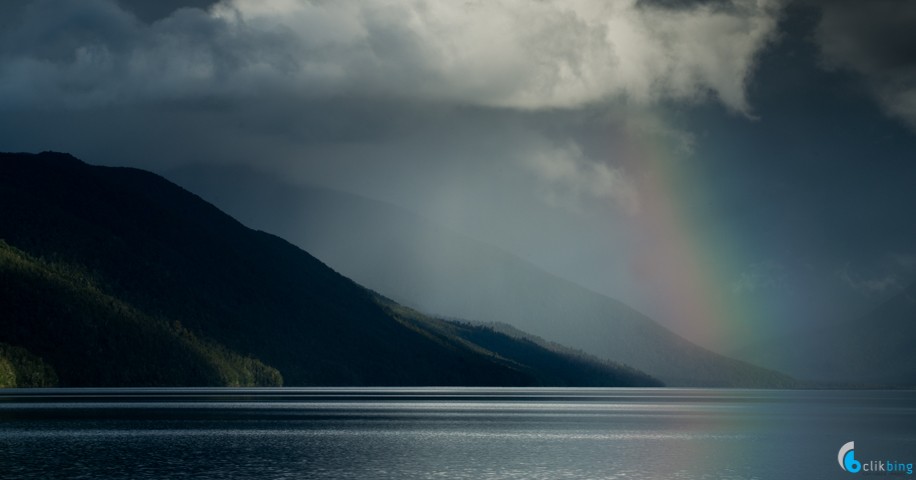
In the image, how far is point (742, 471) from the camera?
81.3m

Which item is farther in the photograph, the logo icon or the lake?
the logo icon

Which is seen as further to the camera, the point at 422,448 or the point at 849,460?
the point at 422,448

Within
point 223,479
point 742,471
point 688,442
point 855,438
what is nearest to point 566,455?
point 742,471

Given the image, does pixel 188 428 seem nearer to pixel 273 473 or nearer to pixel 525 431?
pixel 525 431

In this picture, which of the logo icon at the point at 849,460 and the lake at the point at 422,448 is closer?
the lake at the point at 422,448

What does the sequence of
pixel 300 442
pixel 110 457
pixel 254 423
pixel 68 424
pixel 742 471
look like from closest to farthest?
1. pixel 742 471
2. pixel 110 457
3. pixel 300 442
4. pixel 68 424
5. pixel 254 423

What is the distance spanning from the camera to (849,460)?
88.6m

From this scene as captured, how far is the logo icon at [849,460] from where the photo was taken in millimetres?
82331

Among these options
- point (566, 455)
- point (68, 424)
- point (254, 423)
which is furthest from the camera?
point (254, 423)

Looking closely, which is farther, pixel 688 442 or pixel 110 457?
pixel 688 442

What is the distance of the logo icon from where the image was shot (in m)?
82.3

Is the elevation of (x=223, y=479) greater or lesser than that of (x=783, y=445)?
lesser

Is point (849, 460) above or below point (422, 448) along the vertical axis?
above

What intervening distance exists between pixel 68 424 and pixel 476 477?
83.1 meters
